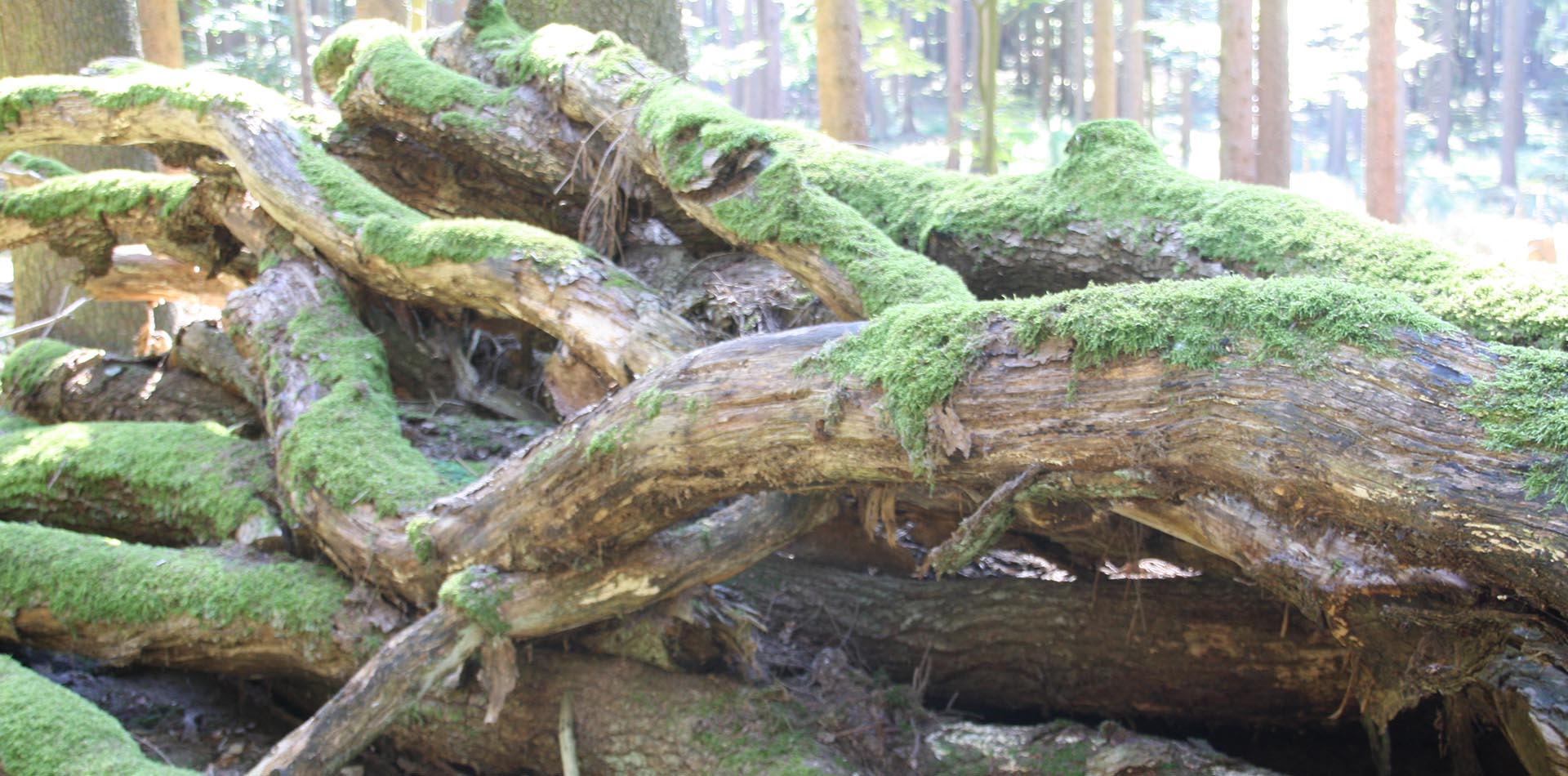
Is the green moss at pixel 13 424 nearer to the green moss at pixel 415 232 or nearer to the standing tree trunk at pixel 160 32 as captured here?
the green moss at pixel 415 232

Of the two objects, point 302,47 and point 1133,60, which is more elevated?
point 302,47

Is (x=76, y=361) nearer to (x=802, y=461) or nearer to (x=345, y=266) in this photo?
(x=345, y=266)

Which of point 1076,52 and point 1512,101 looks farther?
point 1076,52

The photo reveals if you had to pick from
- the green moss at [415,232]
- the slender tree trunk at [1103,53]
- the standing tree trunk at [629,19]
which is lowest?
Answer: the green moss at [415,232]

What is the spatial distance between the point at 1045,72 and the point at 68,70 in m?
20.8

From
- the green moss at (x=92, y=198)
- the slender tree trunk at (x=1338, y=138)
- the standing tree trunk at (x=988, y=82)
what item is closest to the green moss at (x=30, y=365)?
the green moss at (x=92, y=198)

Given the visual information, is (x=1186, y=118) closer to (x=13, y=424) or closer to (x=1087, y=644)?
(x=1087, y=644)

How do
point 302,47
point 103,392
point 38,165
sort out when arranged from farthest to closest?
point 302,47
point 38,165
point 103,392

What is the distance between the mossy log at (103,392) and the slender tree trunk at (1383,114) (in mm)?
12987

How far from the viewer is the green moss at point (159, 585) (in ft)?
13.2

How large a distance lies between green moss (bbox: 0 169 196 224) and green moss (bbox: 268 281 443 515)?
1271mm

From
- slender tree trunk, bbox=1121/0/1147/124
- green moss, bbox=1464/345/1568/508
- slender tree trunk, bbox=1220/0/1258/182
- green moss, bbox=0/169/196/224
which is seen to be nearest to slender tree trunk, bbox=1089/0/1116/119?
slender tree trunk, bbox=1220/0/1258/182

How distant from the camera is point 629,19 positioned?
6.58 m

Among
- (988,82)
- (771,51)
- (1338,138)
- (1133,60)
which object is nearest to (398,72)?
(988,82)
